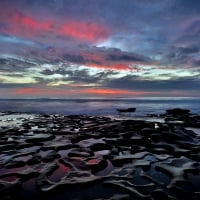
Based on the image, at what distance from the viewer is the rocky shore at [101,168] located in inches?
261

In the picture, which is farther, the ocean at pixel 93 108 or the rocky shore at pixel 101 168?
the ocean at pixel 93 108

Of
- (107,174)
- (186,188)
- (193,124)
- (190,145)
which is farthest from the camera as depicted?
(193,124)

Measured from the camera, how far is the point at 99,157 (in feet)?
33.5

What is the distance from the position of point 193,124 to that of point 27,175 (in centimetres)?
1803

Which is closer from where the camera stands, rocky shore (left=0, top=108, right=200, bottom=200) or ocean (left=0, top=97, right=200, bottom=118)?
rocky shore (left=0, top=108, right=200, bottom=200)

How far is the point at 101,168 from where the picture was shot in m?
8.77

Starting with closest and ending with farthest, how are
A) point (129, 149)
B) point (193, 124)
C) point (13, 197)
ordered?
1. point (13, 197)
2. point (129, 149)
3. point (193, 124)

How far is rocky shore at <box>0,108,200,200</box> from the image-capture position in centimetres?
663

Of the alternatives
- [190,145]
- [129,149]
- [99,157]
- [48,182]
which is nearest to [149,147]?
[129,149]

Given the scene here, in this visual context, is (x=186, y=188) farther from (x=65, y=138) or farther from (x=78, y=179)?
(x=65, y=138)

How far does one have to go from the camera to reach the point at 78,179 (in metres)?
7.52

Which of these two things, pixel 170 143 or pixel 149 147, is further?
pixel 170 143

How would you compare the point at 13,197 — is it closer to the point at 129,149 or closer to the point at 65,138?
the point at 129,149

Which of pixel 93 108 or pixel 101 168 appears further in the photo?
pixel 93 108
